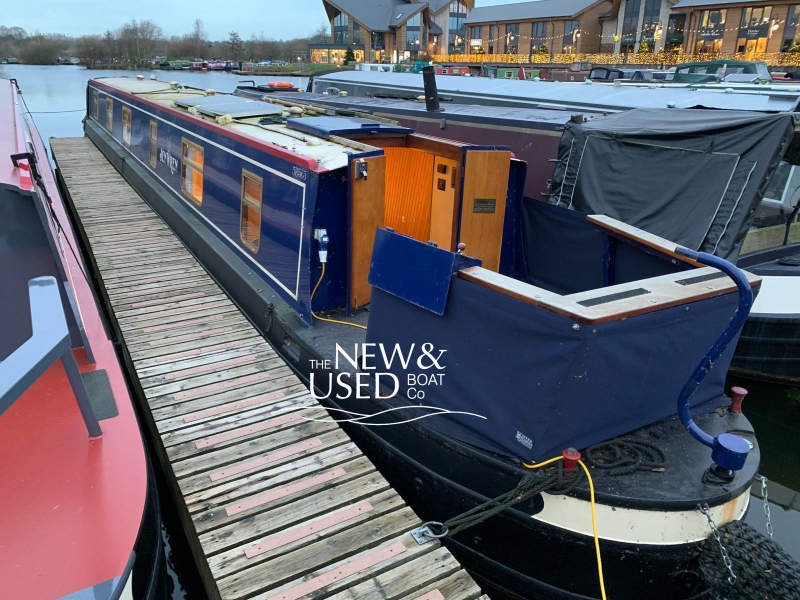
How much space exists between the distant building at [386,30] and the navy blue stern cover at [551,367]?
6141cm

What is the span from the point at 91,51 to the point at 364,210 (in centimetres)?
5665

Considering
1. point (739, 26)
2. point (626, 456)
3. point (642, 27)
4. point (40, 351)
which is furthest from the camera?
point (642, 27)

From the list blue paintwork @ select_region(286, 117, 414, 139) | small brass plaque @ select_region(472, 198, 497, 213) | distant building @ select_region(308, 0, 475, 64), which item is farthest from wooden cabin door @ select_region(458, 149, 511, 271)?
distant building @ select_region(308, 0, 475, 64)

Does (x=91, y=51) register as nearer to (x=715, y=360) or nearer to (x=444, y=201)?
(x=444, y=201)

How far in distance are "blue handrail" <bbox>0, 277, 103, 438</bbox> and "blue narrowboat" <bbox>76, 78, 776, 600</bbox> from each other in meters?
1.89

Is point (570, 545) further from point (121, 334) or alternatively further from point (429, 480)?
point (121, 334)

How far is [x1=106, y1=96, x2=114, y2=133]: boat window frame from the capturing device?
41.2ft

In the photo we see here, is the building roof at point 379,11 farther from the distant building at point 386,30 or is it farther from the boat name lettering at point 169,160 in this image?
the boat name lettering at point 169,160

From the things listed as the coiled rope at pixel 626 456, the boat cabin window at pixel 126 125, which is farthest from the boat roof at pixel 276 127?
the coiled rope at pixel 626 456

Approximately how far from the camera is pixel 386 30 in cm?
6194

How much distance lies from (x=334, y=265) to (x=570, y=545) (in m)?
2.69

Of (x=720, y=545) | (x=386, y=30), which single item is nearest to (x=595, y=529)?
(x=720, y=545)

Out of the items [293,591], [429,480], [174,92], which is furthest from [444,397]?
[174,92]

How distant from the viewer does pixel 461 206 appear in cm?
509
